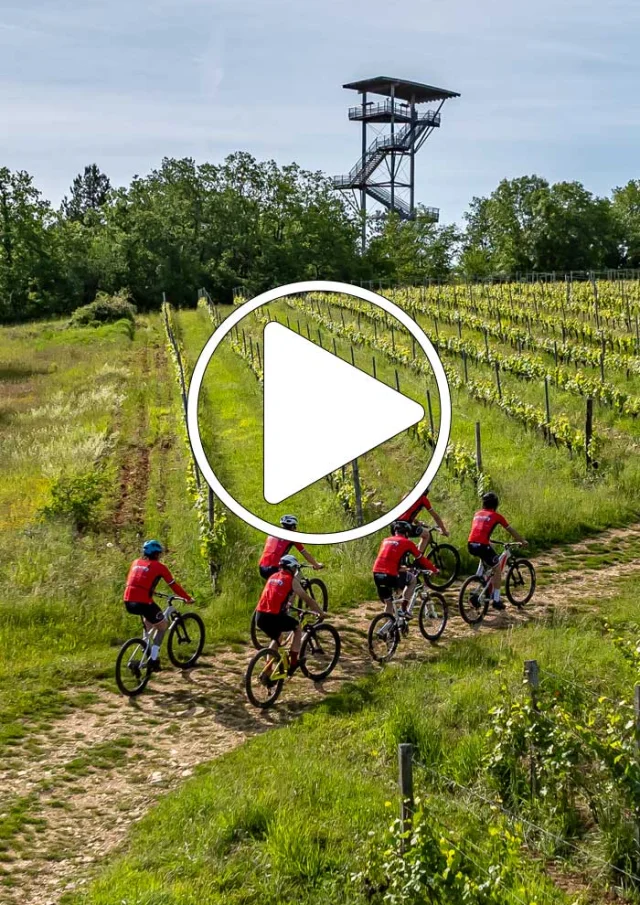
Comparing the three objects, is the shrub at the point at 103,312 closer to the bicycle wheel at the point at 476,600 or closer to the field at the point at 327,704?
the field at the point at 327,704

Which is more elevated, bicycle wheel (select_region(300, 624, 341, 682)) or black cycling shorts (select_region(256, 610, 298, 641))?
black cycling shorts (select_region(256, 610, 298, 641))

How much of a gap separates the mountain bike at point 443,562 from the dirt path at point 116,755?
1.81 m

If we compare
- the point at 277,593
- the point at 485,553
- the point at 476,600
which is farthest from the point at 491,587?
the point at 277,593

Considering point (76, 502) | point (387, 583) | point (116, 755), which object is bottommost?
point (116, 755)

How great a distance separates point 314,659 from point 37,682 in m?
3.64

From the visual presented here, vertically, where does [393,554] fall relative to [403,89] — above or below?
below

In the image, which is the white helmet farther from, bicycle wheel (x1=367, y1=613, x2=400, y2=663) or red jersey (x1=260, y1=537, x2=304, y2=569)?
bicycle wheel (x1=367, y1=613, x2=400, y2=663)

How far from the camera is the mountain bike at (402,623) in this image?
12086 mm

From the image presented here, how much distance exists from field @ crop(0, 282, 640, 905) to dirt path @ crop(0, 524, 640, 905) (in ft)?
0.10

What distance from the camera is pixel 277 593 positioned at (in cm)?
1059

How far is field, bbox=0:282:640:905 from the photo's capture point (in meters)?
6.80

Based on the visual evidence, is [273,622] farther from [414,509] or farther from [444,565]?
[444,565]

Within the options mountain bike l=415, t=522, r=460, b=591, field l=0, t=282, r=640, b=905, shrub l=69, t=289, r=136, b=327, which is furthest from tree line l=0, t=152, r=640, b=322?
mountain bike l=415, t=522, r=460, b=591

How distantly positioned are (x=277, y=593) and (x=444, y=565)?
5.95 metres
